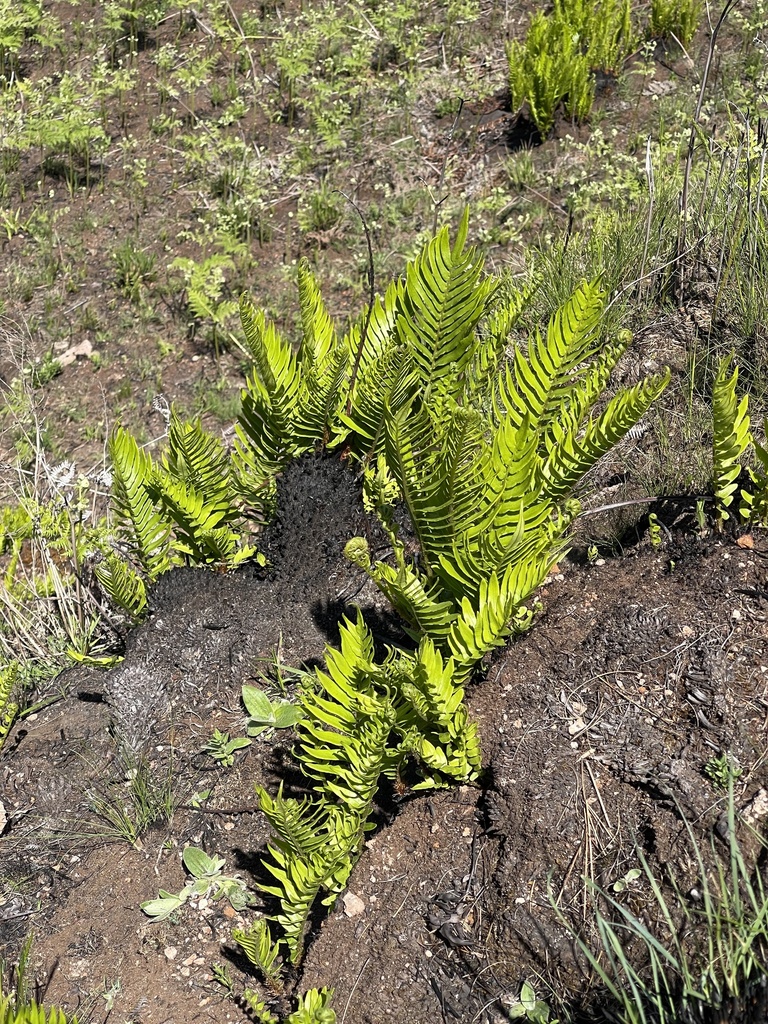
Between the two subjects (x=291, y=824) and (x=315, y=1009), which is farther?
(x=291, y=824)

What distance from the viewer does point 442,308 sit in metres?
2.82

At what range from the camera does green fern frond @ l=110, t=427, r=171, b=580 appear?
9.05ft

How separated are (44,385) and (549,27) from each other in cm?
337

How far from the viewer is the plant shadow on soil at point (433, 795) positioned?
2.04 meters

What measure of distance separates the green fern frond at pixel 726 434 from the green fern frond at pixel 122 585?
5.46 ft

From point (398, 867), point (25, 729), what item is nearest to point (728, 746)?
point (398, 867)

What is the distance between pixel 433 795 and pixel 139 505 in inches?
47.8

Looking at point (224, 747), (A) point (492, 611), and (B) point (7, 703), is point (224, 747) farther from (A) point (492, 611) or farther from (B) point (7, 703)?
(A) point (492, 611)

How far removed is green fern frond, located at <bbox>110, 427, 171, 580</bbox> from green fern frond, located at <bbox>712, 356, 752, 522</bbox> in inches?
61.3

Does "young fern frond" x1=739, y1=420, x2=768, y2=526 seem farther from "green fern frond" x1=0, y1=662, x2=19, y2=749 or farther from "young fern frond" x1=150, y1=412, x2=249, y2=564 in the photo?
"green fern frond" x1=0, y1=662, x2=19, y2=749

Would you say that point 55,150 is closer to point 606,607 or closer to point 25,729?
point 25,729

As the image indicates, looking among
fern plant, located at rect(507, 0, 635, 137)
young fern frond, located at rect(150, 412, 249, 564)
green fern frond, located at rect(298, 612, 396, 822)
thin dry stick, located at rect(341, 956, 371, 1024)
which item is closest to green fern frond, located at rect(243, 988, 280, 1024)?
thin dry stick, located at rect(341, 956, 371, 1024)

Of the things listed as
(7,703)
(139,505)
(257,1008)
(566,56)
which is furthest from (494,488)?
(566,56)

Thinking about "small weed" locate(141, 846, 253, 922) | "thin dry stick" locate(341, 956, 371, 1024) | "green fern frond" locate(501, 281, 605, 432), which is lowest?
"thin dry stick" locate(341, 956, 371, 1024)
